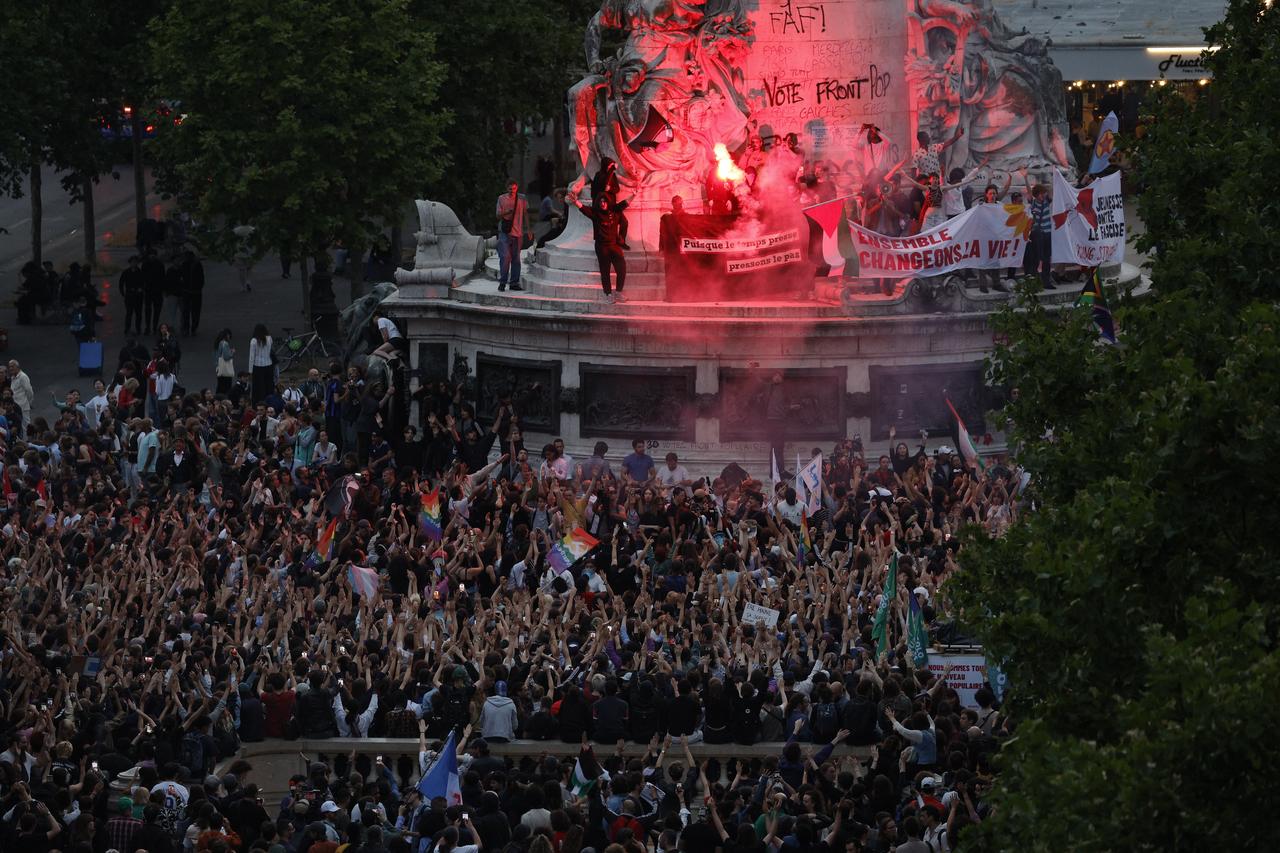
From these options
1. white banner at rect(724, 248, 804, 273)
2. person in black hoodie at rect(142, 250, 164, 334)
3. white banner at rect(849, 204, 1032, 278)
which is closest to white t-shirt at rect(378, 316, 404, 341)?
white banner at rect(724, 248, 804, 273)

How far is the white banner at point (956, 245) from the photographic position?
110ft

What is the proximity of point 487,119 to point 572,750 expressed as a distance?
3396cm

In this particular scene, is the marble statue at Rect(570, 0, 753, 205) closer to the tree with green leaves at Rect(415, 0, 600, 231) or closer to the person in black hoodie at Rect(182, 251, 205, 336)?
the tree with green leaves at Rect(415, 0, 600, 231)

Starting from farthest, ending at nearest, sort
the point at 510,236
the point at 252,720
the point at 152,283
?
1. the point at 152,283
2. the point at 510,236
3. the point at 252,720

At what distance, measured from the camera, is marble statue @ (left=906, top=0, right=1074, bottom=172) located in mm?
36344

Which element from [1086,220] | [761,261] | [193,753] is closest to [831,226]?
[761,261]

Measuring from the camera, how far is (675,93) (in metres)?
35.6

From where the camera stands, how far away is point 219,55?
45.3 metres

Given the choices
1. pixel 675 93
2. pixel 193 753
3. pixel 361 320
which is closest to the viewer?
pixel 193 753

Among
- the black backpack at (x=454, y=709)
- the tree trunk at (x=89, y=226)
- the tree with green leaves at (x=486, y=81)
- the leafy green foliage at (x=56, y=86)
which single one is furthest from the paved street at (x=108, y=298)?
the black backpack at (x=454, y=709)

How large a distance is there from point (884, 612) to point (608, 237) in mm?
12847

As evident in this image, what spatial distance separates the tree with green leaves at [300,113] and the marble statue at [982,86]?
12.1m

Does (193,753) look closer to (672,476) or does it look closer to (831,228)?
(672,476)

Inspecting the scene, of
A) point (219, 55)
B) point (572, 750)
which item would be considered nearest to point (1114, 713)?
point (572, 750)
